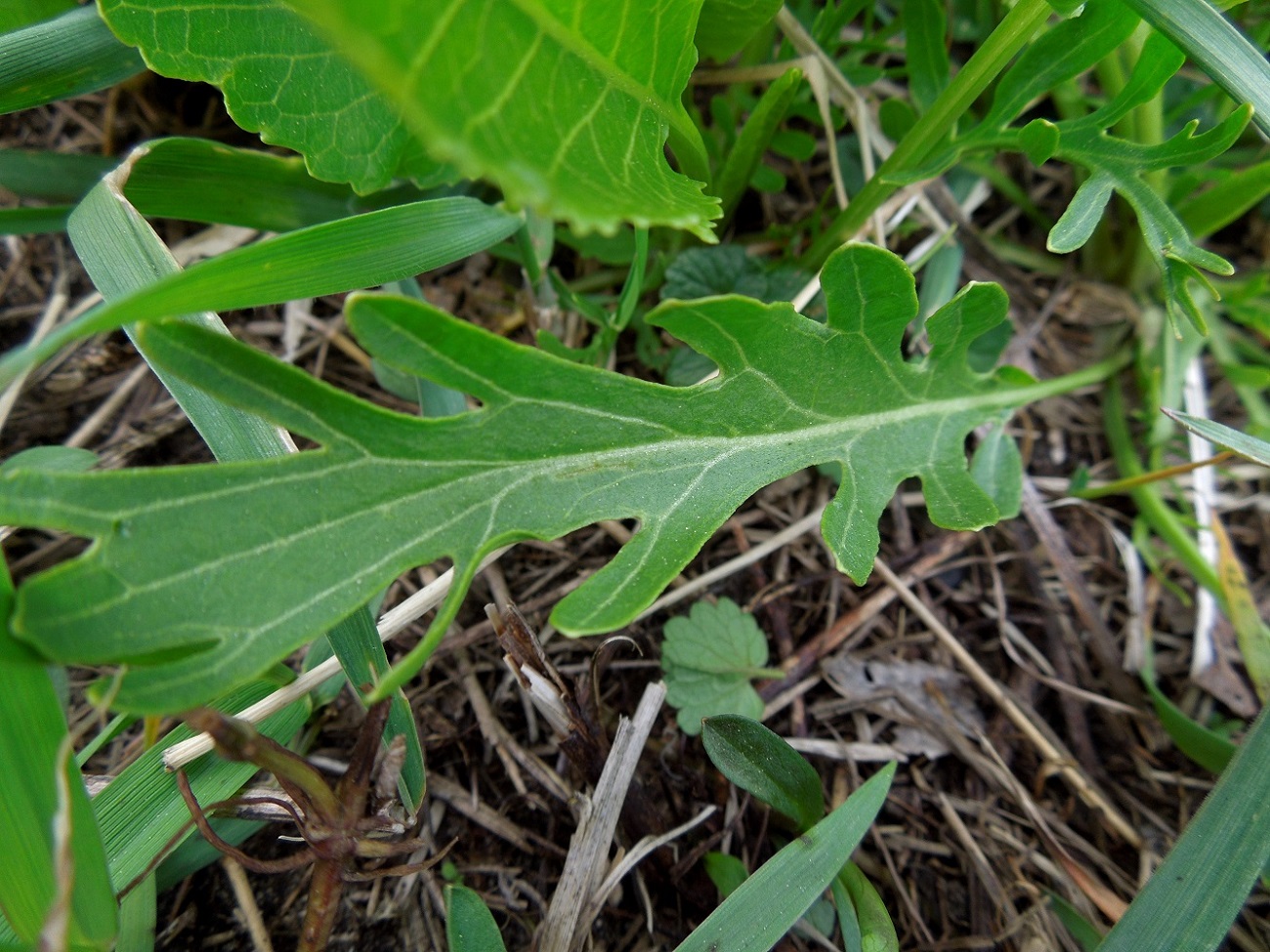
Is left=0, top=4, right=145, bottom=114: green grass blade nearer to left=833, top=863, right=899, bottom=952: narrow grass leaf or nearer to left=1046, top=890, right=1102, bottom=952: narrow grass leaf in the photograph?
left=833, top=863, right=899, bottom=952: narrow grass leaf

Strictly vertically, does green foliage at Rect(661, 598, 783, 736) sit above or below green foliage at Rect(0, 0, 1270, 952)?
below

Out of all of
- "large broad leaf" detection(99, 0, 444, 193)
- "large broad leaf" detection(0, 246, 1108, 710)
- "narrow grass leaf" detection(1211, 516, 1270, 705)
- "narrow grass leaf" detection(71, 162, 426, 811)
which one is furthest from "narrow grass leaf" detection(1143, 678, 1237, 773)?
"large broad leaf" detection(99, 0, 444, 193)

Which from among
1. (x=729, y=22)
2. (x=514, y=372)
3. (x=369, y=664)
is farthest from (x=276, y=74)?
(x=369, y=664)

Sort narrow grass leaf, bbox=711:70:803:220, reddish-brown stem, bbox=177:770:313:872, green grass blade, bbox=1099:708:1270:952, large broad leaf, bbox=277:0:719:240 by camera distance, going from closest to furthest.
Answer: large broad leaf, bbox=277:0:719:240 → reddish-brown stem, bbox=177:770:313:872 → green grass blade, bbox=1099:708:1270:952 → narrow grass leaf, bbox=711:70:803:220

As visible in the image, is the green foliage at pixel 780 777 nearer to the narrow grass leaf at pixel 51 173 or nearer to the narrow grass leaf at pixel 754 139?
the narrow grass leaf at pixel 754 139

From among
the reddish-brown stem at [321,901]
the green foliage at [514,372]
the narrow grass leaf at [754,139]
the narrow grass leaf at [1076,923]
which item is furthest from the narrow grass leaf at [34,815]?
the narrow grass leaf at [1076,923]

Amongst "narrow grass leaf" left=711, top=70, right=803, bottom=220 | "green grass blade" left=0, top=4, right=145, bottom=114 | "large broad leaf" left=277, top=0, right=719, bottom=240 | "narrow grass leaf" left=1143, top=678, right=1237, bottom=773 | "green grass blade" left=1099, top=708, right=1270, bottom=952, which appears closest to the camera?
"large broad leaf" left=277, top=0, right=719, bottom=240
